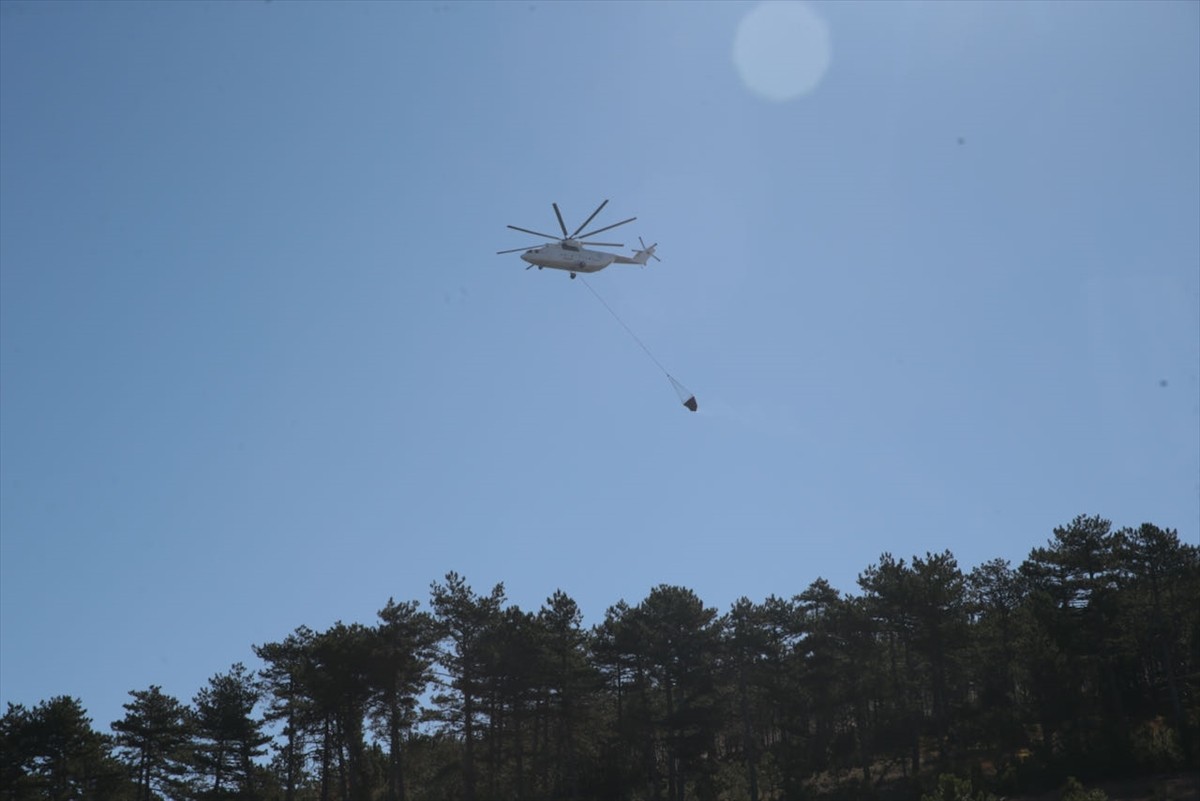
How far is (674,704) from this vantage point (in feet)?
185

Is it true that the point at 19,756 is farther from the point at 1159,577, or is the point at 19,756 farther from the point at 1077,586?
the point at 1159,577

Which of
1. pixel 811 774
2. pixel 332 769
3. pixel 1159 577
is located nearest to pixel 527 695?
pixel 332 769

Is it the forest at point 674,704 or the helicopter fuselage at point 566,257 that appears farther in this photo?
the forest at point 674,704

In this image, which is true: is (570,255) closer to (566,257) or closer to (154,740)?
(566,257)

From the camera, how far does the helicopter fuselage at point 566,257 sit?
40.7 m

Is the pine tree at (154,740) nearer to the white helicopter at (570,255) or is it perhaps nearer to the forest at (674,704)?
the forest at (674,704)

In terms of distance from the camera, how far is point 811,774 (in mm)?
59156

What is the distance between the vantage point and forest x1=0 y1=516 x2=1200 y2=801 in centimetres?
5103

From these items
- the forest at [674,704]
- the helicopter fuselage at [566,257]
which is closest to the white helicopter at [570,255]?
the helicopter fuselage at [566,257]

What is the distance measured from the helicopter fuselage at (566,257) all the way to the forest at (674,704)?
61.7 feet

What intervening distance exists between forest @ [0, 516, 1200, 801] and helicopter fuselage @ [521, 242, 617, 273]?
1882cm

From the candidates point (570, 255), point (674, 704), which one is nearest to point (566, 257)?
point (570, 255)

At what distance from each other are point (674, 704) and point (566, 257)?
2653cm

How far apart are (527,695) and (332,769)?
1234 centimetres
